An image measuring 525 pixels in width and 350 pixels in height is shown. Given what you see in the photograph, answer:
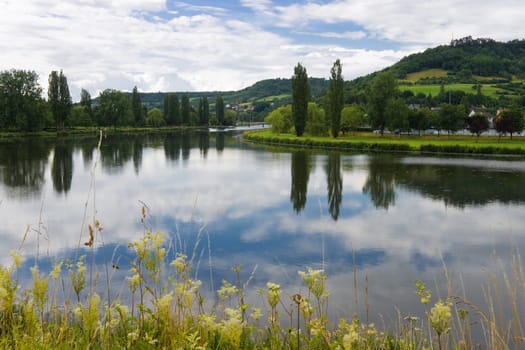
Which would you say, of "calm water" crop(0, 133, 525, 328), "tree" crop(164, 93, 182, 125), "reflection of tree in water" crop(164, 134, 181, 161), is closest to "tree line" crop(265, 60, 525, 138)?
"reflection of tree in water" crop(164, 134, 181, 161)

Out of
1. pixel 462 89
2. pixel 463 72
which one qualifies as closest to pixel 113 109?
pixel 462 89

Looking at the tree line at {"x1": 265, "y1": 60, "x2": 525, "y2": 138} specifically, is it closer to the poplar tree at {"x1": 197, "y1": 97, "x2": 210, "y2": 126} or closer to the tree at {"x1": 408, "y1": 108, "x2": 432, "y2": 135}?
the tree at {"x1": 408, "y1": 108, "x2": 432, "y2": 135}

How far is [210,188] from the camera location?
22062 millimetres

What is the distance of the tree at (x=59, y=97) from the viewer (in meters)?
76.6

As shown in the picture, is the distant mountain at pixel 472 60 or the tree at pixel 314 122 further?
the distant mountain at pixel 472 60

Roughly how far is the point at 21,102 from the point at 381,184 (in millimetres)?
63037

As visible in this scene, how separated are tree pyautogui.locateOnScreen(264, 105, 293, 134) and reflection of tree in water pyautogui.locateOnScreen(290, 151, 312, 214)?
32.9 m

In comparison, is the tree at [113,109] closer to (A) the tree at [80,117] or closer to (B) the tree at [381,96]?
(A) the tree at [80,117]

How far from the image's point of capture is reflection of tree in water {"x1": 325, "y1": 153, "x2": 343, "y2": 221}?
1750 cm

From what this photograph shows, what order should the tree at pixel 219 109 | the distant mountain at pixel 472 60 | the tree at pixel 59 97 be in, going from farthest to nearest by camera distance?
the distant mountain at pixel 472 60 → the tree at pixel 219 109 → the tree at pixel 59 97

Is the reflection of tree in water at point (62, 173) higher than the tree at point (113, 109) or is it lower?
lower

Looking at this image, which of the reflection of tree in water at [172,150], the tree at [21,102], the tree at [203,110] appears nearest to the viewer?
the reflection of tree in water at [172,150]

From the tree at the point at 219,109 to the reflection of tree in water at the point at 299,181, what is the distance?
97.8 m

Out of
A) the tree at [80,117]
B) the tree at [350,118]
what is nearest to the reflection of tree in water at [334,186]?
the tree at [350,118]
